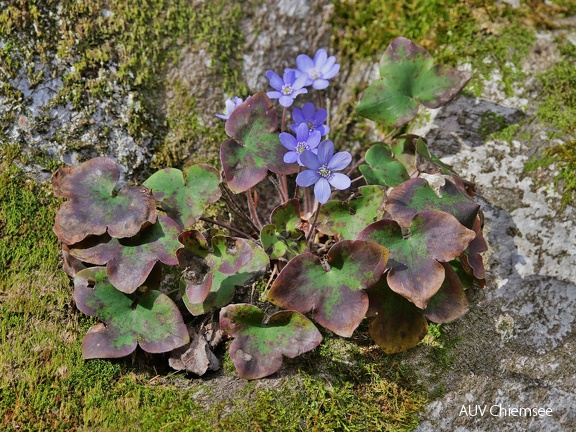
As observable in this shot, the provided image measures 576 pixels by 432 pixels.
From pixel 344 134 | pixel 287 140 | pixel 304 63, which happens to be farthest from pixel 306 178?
pixel 344 134

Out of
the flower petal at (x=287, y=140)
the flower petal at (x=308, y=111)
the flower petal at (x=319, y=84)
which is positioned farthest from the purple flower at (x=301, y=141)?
the flower petal at (x=319, y=84)

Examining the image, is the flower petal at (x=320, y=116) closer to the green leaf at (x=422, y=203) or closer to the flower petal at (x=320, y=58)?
the flower petal at (x=320, y=58)

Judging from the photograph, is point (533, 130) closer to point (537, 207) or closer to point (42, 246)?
point (537, 207)

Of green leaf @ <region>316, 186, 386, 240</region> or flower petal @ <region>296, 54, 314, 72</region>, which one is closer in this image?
green leaf @ <region>316, 186, 386, 240</region>

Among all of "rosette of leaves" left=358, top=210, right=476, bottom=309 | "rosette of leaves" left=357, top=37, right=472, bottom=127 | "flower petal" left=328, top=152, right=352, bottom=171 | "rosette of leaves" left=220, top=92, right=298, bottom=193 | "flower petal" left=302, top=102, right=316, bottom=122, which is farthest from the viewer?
"rosette of leaves" left=357, top=37, right=472, bottom=127

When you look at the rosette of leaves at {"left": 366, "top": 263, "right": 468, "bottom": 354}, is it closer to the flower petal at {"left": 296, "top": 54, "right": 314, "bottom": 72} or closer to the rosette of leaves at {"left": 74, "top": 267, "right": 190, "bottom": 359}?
the rosette of leaves at {"left": 74, "top": 267, "right": 190, "bottom": 359}

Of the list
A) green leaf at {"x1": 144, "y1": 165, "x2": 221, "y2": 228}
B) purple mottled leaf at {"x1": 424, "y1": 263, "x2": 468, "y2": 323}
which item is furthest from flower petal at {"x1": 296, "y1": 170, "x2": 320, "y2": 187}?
purple mottled leaf at {"x1": 424, "y1": 263, "x2": 468, "y2": 323}
